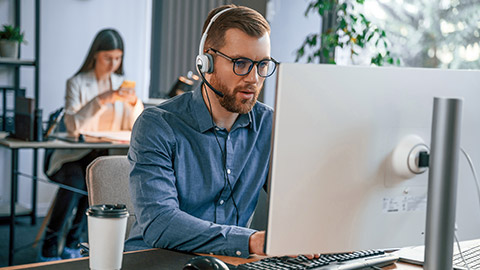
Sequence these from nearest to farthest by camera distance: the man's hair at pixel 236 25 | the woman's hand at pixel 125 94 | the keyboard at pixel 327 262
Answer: the keyboard at pixel 327 262
the man's hair at pixel 236 25
the woman's hand at pixel 125 94

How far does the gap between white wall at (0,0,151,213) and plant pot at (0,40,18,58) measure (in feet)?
0.91

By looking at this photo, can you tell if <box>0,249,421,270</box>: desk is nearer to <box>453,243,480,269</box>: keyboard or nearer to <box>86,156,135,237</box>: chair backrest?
<box>453,243,480,269</box>: keyboard

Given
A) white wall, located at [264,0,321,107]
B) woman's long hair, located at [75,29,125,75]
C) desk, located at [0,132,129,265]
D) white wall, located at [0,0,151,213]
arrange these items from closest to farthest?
desk, located at [0,132,129,265], white wall, located at [264,0,321,107], woman's long hair, located at [75,29,125,75], white wall, located at [0,0,151,213]

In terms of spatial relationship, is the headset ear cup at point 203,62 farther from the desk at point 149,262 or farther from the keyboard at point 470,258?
the keyboard at point 470,258

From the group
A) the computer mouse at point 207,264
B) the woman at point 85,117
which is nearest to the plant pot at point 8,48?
the woman at point 85,117

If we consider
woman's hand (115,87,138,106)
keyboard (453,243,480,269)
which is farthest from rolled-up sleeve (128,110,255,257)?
woman's hand (115,87,138,106)

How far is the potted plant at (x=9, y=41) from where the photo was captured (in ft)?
14.1

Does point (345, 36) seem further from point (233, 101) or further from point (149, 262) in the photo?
point (149, 262)

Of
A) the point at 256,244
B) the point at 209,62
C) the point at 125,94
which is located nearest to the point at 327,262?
the point at 256,244

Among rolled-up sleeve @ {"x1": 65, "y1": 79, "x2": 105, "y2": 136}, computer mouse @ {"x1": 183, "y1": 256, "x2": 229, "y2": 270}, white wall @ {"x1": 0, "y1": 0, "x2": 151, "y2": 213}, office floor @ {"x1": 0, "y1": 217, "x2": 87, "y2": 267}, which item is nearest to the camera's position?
computer mouse @ {"x1": 183, "y1": 256, "x2": 229, "y2": 270}

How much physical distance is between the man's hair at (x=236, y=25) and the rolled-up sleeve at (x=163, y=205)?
248mm

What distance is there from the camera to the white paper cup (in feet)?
3.75

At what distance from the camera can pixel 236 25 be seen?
1558mm

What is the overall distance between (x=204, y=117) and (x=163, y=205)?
30 centimetres
